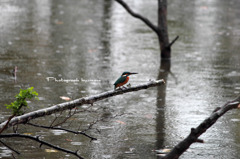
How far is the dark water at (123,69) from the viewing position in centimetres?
484

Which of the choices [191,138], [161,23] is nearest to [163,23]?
[161,23]

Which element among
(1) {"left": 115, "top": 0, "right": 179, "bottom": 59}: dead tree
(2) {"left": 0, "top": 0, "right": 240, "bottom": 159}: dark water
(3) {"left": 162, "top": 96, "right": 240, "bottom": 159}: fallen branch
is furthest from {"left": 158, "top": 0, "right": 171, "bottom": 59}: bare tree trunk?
(3) {"left": 162, "top": 96, "right": 240, "bottom": 159}: fallen branch

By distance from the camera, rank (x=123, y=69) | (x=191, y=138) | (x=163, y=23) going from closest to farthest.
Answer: (x=191, y=138)
(x=123, y=69)
(x=163, y=23)

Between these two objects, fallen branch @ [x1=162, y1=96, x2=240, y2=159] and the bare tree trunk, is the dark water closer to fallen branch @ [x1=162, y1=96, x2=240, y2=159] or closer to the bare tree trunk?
the bare tree trunk

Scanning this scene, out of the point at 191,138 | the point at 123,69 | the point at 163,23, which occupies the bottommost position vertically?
the point at 191,138

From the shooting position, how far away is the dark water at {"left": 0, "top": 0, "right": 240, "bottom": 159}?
191 inches

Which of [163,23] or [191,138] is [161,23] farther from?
[191,138]

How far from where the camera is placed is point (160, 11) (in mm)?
8742

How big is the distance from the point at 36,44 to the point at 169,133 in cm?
568

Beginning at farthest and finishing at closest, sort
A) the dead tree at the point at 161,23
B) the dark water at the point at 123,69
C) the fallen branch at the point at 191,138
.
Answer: the dead tree at the point at 161,23 < the dark water at the point at 123,69 < the fallen branch at the point at 191,138

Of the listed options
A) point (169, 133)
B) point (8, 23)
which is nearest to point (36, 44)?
point (8, 23)

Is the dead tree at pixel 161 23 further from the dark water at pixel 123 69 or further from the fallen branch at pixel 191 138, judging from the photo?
the fallen branch at pixel 191 138

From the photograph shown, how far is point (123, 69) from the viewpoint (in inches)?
325

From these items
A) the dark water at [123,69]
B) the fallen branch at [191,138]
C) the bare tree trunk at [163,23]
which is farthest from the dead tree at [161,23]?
the fallen branch at [191,138]
